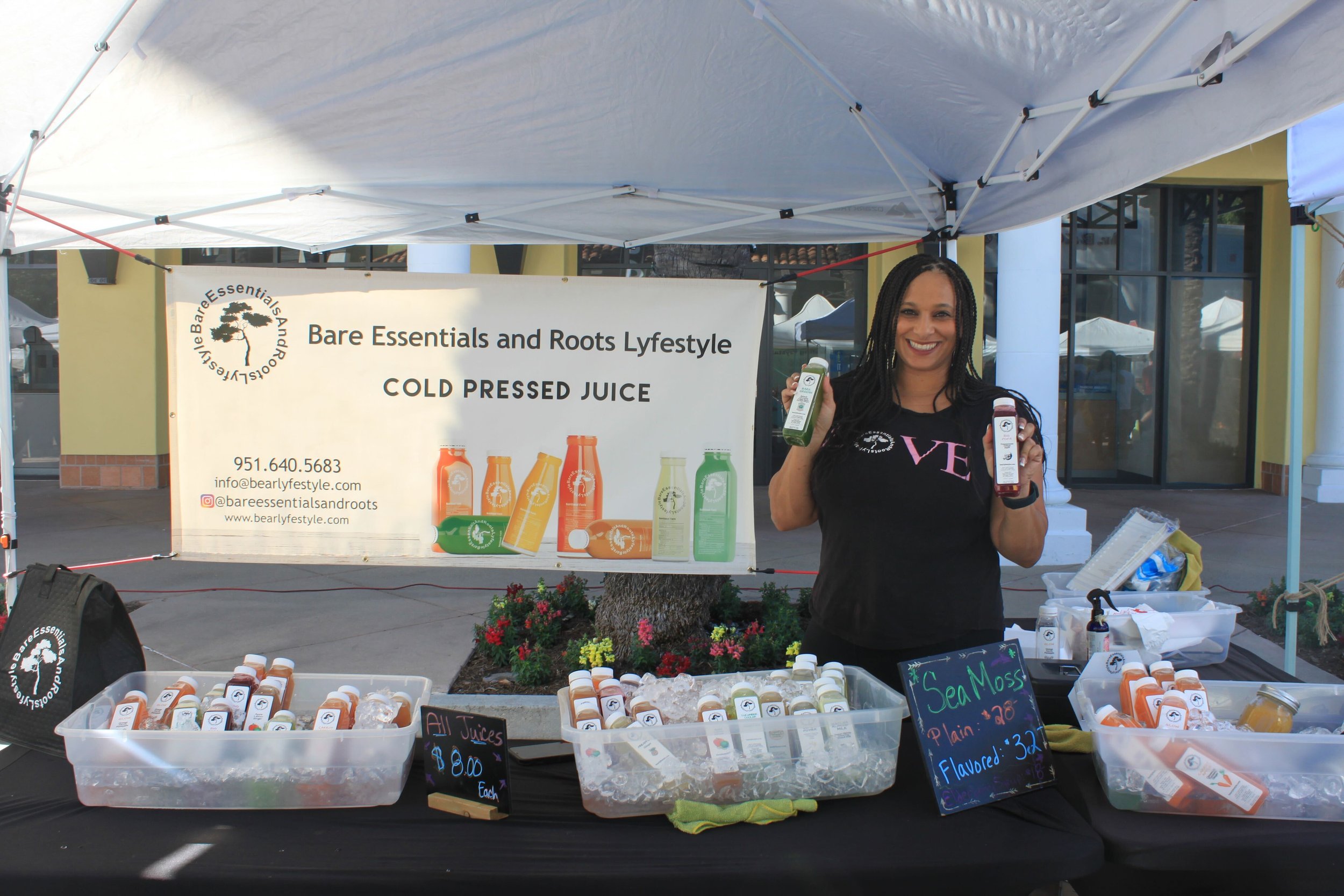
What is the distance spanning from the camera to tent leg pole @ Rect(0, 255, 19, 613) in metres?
3.38

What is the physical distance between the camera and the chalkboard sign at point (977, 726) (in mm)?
1772

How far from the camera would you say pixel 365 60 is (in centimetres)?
250

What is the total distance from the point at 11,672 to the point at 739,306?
234 cm

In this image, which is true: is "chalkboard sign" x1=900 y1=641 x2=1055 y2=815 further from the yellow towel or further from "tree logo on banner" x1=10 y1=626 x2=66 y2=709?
"tree logo on banner" x1=10 y1=626 x2=66 y2=709

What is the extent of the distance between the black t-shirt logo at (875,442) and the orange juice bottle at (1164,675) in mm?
743

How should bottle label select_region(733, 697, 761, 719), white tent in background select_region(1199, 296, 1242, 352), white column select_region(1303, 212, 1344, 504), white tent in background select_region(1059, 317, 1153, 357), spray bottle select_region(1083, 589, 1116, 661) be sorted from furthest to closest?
white tent in background select_region(1199, 296, 1242, 352) < white tent in background select_region(1059, 317, 1153, 357) < white column select_region(1303, 212, 1344, 504) < spray bottle select_region(1083, 589, 1116, 661) < bottle label select_region(733, 697, 761, 719)

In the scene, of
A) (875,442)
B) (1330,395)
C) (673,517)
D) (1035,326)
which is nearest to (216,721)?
(875,442)

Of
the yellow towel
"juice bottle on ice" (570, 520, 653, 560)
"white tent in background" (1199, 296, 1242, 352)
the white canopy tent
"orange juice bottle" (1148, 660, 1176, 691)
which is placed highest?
"white tent in background" (1199, 296, 1242, 352)

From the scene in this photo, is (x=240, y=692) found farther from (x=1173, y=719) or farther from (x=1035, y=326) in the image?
(x=1035, y=326)

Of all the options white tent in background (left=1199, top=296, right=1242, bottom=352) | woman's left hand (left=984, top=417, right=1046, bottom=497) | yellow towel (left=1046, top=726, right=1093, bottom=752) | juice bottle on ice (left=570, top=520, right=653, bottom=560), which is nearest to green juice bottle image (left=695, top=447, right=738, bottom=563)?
juice bottle on ice (left=570, top=520, right=653, bottom=560)

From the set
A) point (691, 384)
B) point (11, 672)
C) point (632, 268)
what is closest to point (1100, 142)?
point (691, 384)

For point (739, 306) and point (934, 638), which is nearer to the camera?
point (934, 638)

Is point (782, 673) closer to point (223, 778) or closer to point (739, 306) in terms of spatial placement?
point (223, 778)

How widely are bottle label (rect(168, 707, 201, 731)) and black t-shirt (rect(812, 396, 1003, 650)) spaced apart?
1482 millimetres
